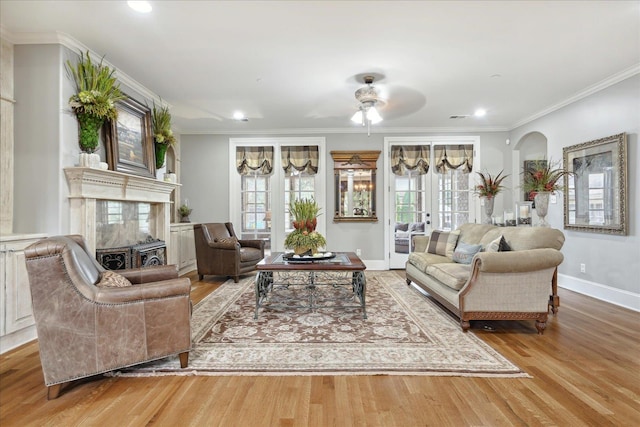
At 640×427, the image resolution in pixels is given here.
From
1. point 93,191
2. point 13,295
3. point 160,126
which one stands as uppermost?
point 160,126

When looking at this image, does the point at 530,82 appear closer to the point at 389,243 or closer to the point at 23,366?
the point at 389,243

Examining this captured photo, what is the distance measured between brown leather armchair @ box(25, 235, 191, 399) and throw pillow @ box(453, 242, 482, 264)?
296 centimetres

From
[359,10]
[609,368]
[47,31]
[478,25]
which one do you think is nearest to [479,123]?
[478,25]

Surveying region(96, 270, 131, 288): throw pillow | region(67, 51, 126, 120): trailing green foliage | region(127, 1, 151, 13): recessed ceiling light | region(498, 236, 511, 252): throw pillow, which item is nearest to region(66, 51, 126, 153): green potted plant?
region(67, 51, 126, 120): trailing green foliage

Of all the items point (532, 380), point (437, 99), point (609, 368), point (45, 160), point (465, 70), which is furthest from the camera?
point (437, 99)

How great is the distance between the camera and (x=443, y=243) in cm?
422

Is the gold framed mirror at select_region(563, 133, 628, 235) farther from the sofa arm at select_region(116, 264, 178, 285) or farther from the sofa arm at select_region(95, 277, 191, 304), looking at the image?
the sofa arm at select_region(116, 264, 178, 285)

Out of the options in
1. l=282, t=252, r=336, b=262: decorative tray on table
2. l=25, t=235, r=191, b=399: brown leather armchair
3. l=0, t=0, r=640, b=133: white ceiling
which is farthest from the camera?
l=282, t=252, r=336, b=262: decorative tray on table

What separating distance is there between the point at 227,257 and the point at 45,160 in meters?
2.48

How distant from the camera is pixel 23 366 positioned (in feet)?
7.37

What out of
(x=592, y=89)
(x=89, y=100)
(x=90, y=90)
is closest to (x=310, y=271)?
(x=89, y=100)

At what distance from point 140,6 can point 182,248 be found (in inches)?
150

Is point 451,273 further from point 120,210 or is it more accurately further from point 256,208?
point 256,208

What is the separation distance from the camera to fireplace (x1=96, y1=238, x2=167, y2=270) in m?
3.23
